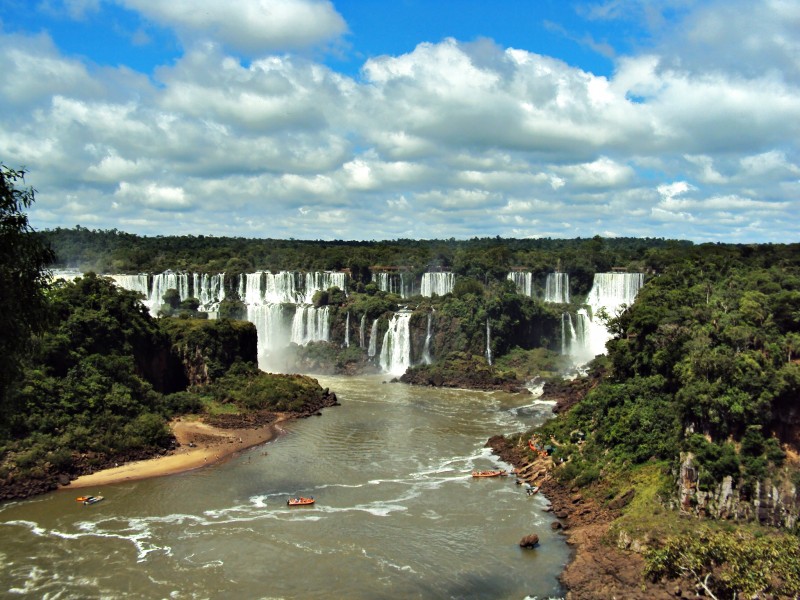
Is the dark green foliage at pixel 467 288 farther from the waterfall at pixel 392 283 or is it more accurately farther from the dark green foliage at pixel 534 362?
the waterfall at pixel 392 283

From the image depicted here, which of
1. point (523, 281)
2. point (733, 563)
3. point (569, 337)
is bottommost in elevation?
point (733, 563)

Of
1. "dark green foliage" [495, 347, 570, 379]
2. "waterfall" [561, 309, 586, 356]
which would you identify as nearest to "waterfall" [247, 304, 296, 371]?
"dark green foliage" [495, 347, 570, 379]

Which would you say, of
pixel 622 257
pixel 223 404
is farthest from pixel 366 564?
pixel 622 257

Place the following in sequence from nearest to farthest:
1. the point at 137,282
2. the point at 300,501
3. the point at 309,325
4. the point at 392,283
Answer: the point at 300,501
the point at 309,325
the point at 137,282
the point at 392,283

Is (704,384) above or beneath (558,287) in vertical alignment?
beneath

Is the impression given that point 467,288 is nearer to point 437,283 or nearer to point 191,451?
point 437,283

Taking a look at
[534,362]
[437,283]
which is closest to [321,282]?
[437,283]
